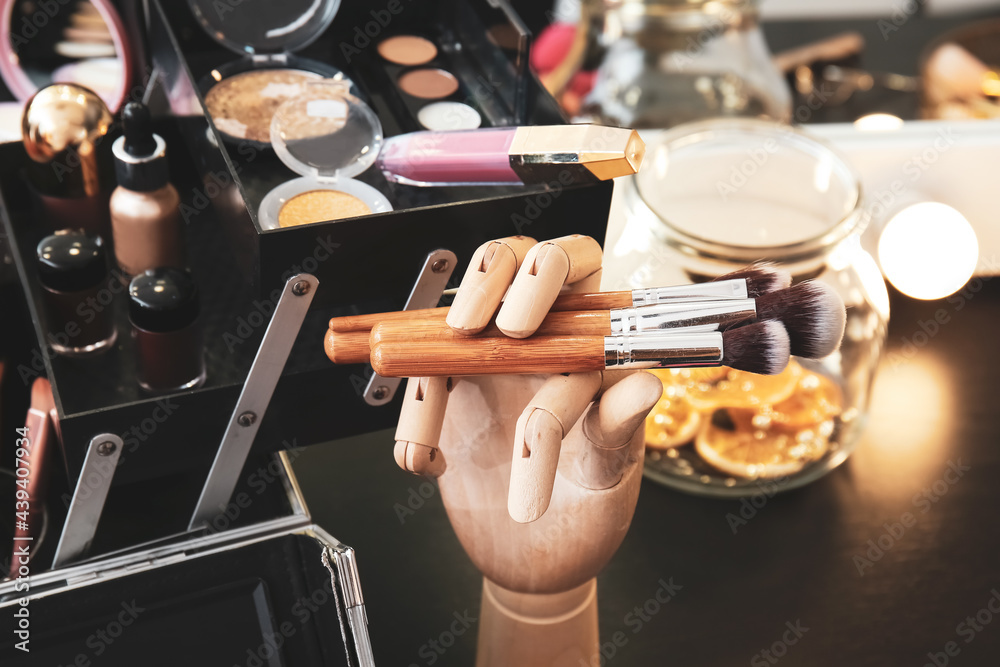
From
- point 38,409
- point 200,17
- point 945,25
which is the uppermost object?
point 200,17

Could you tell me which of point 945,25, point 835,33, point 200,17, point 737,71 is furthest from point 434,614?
point 945,25

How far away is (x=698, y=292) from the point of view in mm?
402

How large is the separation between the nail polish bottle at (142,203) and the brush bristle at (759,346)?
0.34 metres

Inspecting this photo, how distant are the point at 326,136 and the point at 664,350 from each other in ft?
0.83

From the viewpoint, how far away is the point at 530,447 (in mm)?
375

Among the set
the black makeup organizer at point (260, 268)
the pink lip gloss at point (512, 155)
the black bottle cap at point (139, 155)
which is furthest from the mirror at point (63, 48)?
the pink lip gloss at point (512, 155)

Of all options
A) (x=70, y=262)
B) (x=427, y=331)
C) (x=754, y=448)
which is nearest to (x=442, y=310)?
(x=427, y=331)

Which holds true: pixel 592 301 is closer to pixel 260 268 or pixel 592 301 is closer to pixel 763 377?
pixel 260 268

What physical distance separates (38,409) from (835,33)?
102 centimetres

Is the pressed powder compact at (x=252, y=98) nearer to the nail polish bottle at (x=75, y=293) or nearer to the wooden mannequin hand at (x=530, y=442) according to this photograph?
the nail polish bottle at (x=75, y=293)

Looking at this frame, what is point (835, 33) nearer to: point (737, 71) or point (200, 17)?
point (737, 71)

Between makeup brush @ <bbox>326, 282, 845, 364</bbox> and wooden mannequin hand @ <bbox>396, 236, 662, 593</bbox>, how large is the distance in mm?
16

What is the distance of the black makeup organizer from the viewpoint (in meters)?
0.48

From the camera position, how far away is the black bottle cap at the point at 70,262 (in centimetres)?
53
